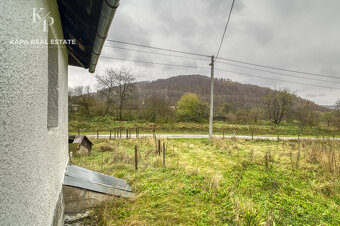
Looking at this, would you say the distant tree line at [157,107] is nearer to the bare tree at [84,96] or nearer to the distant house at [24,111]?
the bare tree at [84,96]

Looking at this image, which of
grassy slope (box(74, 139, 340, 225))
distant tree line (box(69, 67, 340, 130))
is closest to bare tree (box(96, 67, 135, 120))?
distant tree line (box(69, 67, 340, 130))

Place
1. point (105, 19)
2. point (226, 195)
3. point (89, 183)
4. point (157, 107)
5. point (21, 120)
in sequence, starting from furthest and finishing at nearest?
point (157, 107) → point (226, 195) → point (89, 183) → point (105, 19) → point (21, 120)

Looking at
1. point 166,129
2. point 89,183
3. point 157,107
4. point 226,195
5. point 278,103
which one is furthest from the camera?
point 278,103

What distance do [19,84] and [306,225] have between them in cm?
470

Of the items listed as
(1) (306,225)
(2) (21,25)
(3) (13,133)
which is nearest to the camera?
(3) (13,133)

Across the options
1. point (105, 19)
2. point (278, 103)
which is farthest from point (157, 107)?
point (105, 19)

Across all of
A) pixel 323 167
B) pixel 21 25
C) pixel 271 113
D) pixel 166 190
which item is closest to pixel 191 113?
pixel 271 113

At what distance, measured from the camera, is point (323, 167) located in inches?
252

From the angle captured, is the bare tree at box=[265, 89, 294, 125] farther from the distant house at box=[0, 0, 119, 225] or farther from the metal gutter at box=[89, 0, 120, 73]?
the distant house at box=[0, 0, 119, 225]

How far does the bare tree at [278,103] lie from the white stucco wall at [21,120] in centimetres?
3481

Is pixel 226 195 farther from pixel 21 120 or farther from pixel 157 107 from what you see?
pixel 157 107

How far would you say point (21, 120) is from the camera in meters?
1.15

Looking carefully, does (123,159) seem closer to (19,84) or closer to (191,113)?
(19,84)

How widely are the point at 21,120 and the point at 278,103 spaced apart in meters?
35.5
